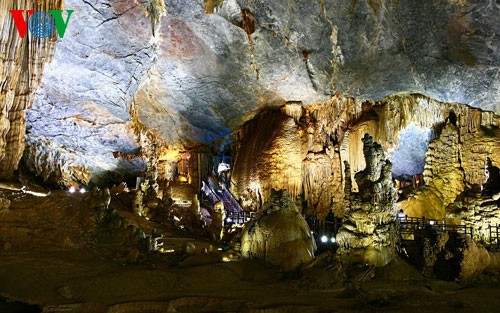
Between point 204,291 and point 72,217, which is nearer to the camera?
point 204,291

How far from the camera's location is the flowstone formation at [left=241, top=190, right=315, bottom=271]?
31.6ft

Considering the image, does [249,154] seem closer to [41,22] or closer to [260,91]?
[260,91]

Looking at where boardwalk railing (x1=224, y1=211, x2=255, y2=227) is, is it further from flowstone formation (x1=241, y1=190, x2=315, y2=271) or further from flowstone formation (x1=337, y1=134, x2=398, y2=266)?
flowstone formation (x1=337, y1=134, x2=398, y2=266)

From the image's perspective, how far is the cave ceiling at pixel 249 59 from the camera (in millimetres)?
13234

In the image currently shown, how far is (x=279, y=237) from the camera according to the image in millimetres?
9914

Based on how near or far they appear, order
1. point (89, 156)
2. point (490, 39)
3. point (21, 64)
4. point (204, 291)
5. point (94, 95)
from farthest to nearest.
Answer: point (89, 156), point (94, 95), point (490, 39), point (21, 64), point (204, 291)

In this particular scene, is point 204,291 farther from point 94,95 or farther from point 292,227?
point 94,95

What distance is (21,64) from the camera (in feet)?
38.1

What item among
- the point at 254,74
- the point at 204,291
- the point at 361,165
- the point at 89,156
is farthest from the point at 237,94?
the point at 204,291

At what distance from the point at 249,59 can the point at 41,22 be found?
25.3ft

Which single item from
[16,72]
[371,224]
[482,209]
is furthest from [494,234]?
[16,72]

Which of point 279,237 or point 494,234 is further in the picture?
point 494,234

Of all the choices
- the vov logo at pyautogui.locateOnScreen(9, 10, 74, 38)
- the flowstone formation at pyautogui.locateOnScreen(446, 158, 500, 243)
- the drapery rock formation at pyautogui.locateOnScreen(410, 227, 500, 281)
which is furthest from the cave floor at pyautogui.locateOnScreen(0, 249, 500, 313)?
the vov logo at pyautogui.locateOnScreen(9, 10, 74, 38)

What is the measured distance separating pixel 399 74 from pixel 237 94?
6.91 metres
